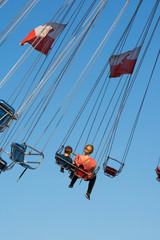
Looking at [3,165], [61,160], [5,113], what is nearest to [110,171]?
[61,160]

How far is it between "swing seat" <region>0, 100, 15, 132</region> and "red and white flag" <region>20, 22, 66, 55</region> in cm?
729

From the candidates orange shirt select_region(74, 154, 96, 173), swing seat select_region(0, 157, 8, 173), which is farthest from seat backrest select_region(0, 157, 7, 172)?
orange shirt select_region(74, 154, 96, 173)

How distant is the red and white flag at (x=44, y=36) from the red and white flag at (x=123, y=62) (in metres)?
3.00

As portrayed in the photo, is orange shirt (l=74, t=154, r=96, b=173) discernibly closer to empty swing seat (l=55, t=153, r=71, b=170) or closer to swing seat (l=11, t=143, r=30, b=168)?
empty swing seat (l=55, t=153, r=71, b=170)

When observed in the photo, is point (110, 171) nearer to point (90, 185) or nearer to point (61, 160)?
point (90, 185)

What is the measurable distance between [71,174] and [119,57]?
7046 millimetres

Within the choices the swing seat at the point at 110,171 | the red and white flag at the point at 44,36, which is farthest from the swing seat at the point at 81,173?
the red and white flag at the point at 44,36

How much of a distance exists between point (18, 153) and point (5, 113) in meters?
1.55

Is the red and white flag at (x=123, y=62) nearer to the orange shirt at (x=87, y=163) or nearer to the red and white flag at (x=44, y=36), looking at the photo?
the red and white flag at (x=44, y=36)

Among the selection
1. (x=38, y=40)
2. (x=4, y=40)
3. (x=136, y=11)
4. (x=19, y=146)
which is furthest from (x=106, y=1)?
(x=19, y=146)

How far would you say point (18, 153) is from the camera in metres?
18.9

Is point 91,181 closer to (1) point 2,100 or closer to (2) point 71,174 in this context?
(2) point 71,174

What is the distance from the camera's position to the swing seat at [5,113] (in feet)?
59.9

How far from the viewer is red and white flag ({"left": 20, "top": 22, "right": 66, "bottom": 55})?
2506 centimetres
